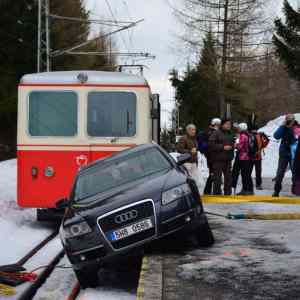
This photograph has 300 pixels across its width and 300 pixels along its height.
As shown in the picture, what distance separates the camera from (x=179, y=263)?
790cm

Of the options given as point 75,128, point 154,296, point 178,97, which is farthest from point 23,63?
point 154,296

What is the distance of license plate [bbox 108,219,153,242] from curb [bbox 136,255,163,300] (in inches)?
13.5

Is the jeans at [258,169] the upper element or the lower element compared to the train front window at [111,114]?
lower

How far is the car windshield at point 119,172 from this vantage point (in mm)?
9117

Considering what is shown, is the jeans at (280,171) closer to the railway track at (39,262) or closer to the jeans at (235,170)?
the jeans at (235,170)

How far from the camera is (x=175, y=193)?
836 centimetres

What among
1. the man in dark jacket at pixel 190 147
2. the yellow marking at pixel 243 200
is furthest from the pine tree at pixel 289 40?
the yellow marking at pixel 243 200

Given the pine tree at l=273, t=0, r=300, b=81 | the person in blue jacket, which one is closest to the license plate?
the person in blue jacket

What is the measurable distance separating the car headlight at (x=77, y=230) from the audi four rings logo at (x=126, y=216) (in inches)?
12.8

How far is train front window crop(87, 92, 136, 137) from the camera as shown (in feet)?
44.0

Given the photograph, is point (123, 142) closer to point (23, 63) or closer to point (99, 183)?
point (99, 183)

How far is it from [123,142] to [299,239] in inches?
190

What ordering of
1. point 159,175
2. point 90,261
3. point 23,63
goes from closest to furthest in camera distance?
point 90,261
point 159,175
point 23,63

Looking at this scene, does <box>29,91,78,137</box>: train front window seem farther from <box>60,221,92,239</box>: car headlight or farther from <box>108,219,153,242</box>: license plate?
<box>108,219,153,242</box>: license plate
